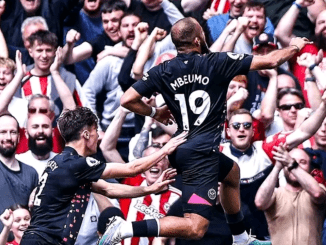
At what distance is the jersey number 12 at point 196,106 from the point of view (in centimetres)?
1094

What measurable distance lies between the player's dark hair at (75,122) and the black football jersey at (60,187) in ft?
0.47

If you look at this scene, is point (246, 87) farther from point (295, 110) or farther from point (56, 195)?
point (56, 195)

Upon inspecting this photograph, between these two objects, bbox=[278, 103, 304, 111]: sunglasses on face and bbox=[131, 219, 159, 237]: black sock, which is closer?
Result: bbox=[131, 219, 159, 237]: black sock

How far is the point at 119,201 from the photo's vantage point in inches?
520

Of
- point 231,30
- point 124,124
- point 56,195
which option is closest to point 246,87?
point 231,30

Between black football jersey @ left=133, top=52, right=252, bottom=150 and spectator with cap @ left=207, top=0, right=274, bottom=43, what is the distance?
127 inches

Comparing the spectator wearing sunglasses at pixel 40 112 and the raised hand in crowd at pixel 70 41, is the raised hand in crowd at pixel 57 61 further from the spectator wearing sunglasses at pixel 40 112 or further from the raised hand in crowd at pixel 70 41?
the spectator wearing sunglasses at pixel 40 112

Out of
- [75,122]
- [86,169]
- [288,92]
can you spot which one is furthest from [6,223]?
[288,92]


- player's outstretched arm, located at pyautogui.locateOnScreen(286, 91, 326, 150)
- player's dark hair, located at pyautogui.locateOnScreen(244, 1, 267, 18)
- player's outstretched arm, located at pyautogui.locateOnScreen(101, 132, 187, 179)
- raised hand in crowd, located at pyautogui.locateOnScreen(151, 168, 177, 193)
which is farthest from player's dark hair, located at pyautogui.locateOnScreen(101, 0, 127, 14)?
player's outstretched arm, located at pyautogui.locateOnScreen(101, 132, 187, 179)

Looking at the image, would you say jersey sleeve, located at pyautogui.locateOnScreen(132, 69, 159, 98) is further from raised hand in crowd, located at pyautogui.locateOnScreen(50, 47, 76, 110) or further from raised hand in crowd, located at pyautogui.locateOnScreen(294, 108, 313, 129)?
raised hand in crowd, located at pyautogui.locateOnScreen(50, 47, 76, 110)

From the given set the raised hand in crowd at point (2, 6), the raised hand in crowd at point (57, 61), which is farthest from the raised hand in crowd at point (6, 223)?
the raised hand in crowd at point (2, 6)

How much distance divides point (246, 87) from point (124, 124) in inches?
64.9

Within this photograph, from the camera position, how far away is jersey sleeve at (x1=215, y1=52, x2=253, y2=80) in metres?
10.9

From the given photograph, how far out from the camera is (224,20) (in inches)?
562
